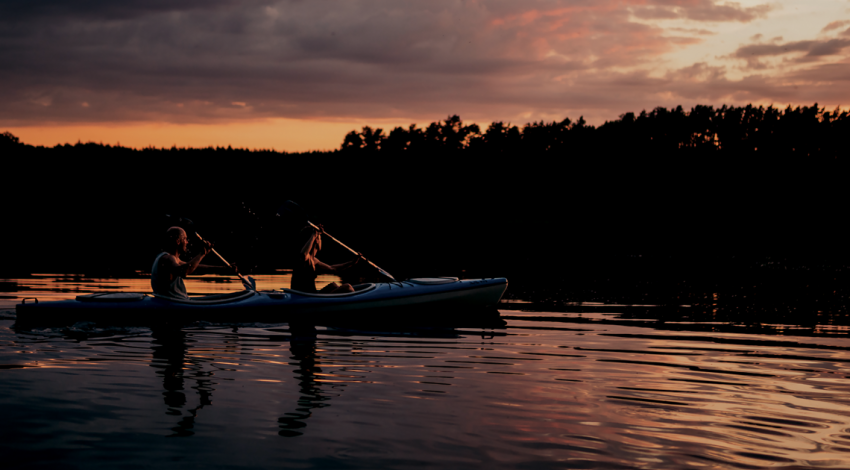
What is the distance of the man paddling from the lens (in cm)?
1273

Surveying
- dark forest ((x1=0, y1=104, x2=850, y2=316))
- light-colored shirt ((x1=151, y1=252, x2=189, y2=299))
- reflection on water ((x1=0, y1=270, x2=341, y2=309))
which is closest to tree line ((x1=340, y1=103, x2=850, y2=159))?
dark forest ((x1=0, y1=104, x2=850, y2=316))

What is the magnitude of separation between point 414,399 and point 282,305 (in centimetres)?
598

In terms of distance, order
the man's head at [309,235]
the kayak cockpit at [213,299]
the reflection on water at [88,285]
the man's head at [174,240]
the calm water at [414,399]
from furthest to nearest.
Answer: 1. the reflection on water at [88,285]
2. the man's head at [309,235]
3. the kayak cockpit at [213,299]
4. the man's head at [174,240]
5. the calm water at [414,399]

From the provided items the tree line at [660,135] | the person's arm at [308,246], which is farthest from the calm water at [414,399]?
the tree line at [660,135]

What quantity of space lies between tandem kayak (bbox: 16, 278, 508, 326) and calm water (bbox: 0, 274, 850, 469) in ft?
0.95

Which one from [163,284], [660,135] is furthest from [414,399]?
[660,135]

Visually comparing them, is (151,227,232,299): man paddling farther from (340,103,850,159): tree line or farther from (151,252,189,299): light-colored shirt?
(340,103,850,159): tree line

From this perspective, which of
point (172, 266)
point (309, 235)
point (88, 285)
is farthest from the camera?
point (88, 285)

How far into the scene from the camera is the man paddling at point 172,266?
12.7 metres

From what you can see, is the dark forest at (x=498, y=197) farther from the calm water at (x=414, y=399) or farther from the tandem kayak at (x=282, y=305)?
the calm water at (x=414, y=399)

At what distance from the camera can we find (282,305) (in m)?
13.3

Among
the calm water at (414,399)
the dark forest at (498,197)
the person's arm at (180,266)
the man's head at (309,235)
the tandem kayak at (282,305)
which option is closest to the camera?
the calm water at (414,399)

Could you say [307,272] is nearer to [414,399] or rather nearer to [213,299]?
[213,299]

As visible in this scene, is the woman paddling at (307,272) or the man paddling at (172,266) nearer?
the man paddling at (172,266)
